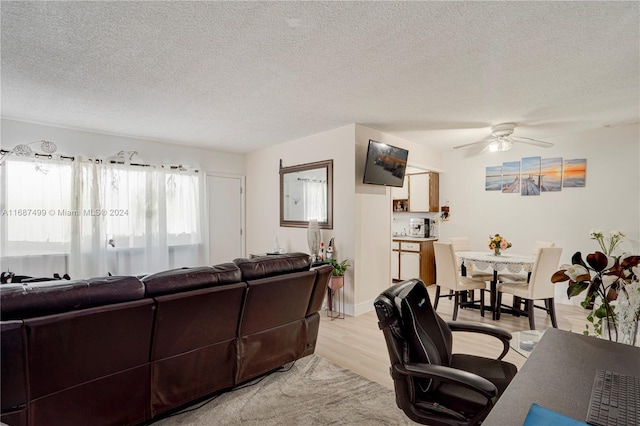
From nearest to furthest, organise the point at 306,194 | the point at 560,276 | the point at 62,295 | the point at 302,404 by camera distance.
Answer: the point at 560,276 < the point at 62,295 < the point at 302,404 < the point at 306,194

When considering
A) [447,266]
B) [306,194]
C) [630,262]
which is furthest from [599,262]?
[306,194]

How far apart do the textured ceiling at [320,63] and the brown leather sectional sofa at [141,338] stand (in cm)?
156

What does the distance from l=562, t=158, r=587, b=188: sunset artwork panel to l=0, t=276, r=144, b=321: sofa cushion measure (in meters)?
5.62

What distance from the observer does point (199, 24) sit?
2004 mm

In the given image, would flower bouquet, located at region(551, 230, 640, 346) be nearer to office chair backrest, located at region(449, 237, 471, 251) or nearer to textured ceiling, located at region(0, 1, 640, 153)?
textured ceiling, located at region(0, 1, 640, 153)

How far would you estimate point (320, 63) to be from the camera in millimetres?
2518

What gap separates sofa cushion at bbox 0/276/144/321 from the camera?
1.50 metres

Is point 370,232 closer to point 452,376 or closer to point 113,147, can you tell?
point 452,376

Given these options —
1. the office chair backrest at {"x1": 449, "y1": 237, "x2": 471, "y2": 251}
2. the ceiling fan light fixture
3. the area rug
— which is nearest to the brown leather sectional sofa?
the area rug

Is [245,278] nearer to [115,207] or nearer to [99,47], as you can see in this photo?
[99,47]

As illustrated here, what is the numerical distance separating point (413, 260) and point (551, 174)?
2.51 metres

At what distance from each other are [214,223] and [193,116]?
2.45 m

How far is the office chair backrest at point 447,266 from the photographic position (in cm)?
391

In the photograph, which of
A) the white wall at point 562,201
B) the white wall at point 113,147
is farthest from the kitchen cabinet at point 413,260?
the white wall at point 113,147
